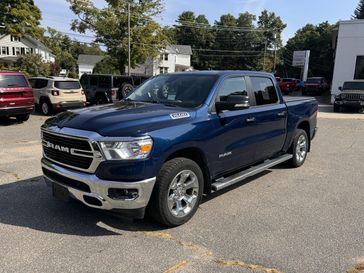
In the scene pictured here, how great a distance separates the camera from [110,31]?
3347cm

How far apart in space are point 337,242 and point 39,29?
124ft

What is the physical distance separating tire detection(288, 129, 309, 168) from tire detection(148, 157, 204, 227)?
10.0ft

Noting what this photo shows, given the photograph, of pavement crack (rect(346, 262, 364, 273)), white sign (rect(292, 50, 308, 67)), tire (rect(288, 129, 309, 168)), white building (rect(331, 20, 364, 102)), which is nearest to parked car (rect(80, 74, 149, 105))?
tire (rect(288, 129, 309, 168))

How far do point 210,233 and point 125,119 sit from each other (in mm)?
1629

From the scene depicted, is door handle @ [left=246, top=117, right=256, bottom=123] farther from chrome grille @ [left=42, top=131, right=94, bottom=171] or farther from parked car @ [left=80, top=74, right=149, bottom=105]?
parked car @ [left=80, top=74, right=149, bottom=105]

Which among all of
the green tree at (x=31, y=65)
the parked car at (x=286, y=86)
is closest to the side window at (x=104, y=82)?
the parked car at (x=286, y=86)

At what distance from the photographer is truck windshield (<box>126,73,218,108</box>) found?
4855 mm

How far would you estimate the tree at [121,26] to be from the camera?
33688 mm

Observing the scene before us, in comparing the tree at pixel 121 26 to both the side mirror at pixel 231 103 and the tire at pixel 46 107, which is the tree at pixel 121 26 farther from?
the side mirror at pixel 231 103

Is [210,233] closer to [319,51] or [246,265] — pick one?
[246,265]

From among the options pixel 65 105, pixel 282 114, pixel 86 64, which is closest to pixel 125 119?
pixel 282 114

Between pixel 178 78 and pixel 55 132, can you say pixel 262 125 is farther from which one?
pixel 55 132

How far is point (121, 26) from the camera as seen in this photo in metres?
34.1

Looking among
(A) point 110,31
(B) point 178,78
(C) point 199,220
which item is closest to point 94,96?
(B) point 178,78
